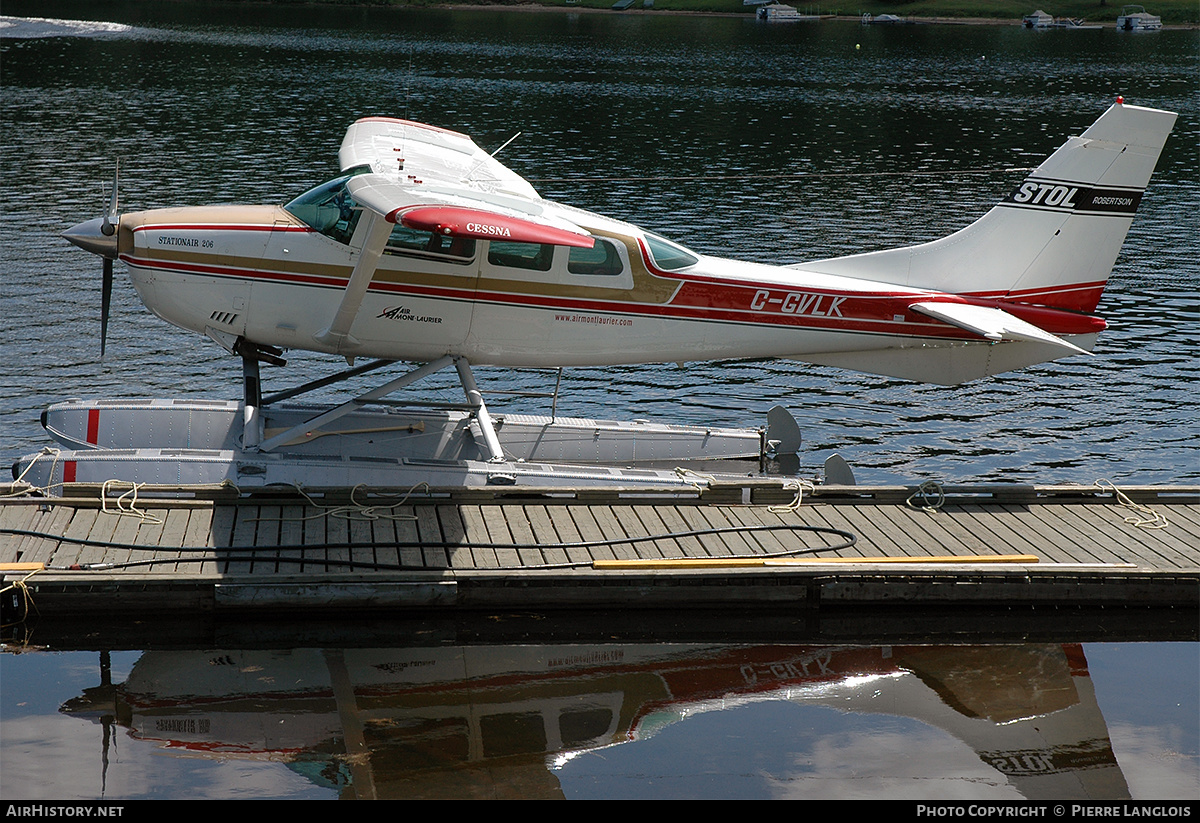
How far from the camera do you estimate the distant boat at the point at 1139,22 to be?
292 feet

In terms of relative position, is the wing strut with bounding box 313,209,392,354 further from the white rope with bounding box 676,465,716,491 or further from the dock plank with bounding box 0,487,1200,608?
the white rope with bounding box 676,465,716,491

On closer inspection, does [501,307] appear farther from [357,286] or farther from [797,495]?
[797,495]

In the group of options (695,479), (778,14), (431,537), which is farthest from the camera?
(778,14)

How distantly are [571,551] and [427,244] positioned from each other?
3330 millimetres

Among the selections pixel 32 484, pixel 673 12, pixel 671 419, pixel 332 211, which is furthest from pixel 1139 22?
pixel 32 484

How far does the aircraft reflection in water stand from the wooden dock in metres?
0.46

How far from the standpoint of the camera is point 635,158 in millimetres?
34031

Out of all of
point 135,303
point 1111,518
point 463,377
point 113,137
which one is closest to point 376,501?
point 463,377

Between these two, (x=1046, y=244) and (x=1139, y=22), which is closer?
(x=1046, y=244)

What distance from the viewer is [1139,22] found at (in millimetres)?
89125

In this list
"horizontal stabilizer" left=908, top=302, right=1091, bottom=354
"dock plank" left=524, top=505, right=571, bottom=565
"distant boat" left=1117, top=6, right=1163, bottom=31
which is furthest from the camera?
"distant boat" left=1117, top=6, right=1163, bottom=31

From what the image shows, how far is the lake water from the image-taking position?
304 inches

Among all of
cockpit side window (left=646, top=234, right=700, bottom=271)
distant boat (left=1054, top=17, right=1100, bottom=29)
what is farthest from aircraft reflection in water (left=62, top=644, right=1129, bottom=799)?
distant boat (left=1054, top=17, right=1100, bottom=29)

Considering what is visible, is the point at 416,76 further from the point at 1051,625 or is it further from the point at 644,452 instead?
the point at 1051,625
